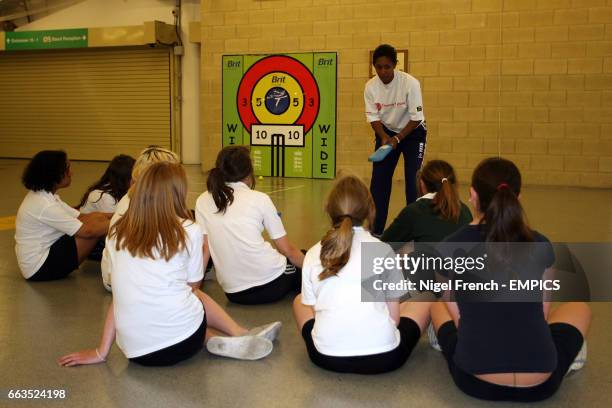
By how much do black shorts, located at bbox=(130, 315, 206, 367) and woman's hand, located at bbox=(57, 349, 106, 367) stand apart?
0.50ft

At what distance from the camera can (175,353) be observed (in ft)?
7.77

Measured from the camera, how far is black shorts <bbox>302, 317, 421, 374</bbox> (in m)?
2.25

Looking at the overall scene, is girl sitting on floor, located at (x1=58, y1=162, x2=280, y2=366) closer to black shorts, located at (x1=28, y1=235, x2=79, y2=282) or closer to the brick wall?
black shorts, located at (x1=28, y1=235, x2=79, y2=282)

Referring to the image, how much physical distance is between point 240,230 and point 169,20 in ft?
30.8

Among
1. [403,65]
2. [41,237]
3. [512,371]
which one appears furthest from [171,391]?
[403,65]

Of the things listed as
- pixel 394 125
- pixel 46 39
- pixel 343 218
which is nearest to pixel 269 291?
pixel 343 218

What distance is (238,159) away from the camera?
10.1ft

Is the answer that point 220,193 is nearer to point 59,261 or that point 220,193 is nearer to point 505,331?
point 59,261

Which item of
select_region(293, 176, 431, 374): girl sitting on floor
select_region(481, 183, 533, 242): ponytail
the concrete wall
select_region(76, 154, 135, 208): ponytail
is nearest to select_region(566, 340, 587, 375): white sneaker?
select_region(293, 176, 431, 374): girl sitting on floor

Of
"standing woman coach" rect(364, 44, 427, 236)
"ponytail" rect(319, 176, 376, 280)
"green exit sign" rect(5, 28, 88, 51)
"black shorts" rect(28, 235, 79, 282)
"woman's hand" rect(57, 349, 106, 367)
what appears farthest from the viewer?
"green exit sign" rect(5, 28, 88, 51)

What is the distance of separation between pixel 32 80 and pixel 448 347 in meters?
12.9

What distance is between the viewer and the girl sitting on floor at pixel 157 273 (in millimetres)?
2264

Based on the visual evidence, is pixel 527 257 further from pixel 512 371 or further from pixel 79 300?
pixel 79 300

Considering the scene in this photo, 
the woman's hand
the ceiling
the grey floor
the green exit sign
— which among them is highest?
the ceiling
